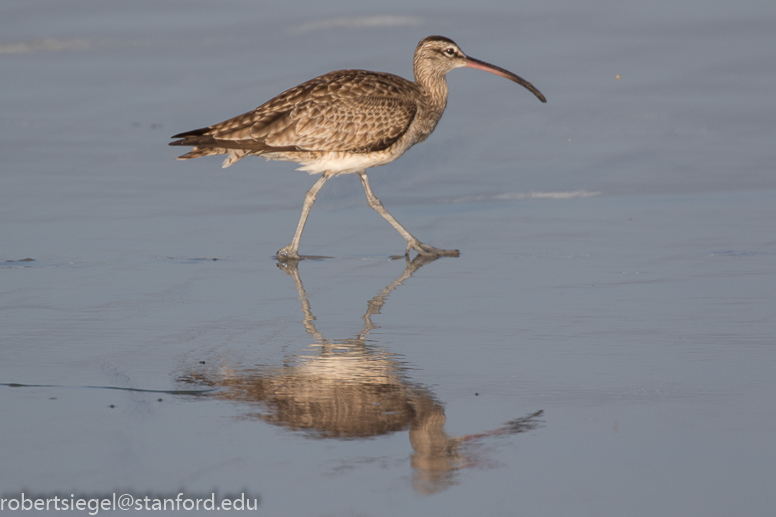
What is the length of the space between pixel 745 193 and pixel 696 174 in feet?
2.99

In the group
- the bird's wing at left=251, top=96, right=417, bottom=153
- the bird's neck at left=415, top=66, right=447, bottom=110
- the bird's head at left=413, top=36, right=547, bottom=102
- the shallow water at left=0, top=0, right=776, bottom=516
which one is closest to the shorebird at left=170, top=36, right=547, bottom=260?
the bird's wing at left=251, top=96, right=417, bottom=153

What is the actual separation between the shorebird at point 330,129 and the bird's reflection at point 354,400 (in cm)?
340

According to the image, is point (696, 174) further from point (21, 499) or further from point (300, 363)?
point (21, 499)

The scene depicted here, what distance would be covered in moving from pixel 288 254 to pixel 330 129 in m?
1.33

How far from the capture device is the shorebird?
937 cm

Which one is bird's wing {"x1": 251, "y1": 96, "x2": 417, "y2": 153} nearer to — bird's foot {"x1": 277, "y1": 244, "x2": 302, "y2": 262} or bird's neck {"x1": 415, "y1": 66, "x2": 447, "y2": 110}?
bird's neck {"x1": 415, "y1": 66, "x2": 447, "y2": 110}

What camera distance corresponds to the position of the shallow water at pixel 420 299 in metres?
4.36

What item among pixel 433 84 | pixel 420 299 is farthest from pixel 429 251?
pixel 433 84

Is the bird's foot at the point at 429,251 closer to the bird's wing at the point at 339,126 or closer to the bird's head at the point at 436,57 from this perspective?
the bird's wing at the point at 339,126

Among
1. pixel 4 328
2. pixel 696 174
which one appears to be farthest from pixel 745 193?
pixel 4 328

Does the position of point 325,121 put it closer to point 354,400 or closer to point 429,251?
point 429,251

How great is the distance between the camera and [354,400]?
5133 mm

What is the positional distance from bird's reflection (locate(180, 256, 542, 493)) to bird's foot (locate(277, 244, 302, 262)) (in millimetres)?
2536

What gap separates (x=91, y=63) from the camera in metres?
18.6
